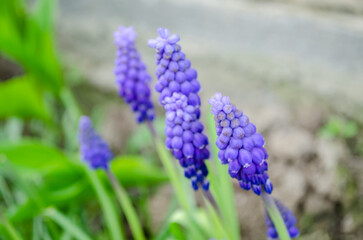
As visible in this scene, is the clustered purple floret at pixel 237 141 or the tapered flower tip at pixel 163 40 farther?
the tapered flower tip at pixel 163 40

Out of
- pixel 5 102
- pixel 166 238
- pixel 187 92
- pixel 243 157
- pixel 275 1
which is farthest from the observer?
pixel 5 102

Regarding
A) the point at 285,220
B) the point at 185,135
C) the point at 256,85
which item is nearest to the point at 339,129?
the point at 256,85

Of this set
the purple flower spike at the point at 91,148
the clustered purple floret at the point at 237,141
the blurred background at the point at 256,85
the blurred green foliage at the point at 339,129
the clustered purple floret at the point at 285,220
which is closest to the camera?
the clustered purple floret at the point at 237,141

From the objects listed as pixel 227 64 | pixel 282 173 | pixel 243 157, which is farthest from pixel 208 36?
pixel 243 157

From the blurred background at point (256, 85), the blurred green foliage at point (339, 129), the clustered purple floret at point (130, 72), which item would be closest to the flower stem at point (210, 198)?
the clustered purple floret at point (130, 72)

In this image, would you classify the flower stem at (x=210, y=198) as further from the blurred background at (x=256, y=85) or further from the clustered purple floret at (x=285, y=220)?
the blurred background at (x=256, y=85)

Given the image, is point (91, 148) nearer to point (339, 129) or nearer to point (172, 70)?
point (172, 70)

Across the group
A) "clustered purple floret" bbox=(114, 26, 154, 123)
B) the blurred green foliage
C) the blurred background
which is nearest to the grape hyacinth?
"clustered purple floret" bbox=(114, 26, 154, 123)

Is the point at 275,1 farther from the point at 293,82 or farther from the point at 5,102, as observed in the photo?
the point at 5,102
